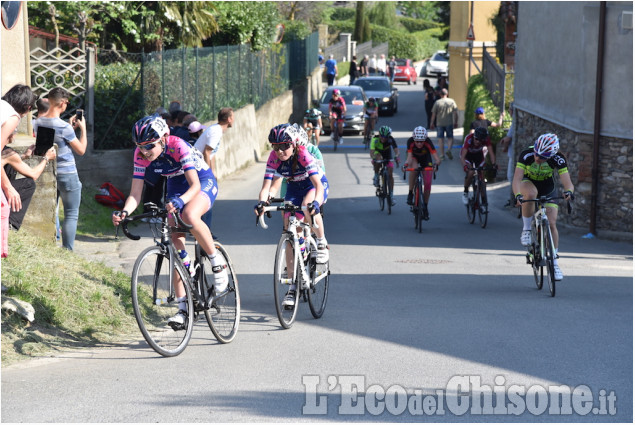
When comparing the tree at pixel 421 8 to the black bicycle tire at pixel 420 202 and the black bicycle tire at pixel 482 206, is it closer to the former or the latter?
the black bicycle tire at pixel 482 206

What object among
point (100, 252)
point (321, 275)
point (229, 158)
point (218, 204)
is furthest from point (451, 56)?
point (321, 275)

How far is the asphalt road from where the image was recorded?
6.25 meters

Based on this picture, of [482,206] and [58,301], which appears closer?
[58,301]

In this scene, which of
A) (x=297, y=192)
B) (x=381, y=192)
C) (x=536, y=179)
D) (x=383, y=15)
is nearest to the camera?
(x=297, y=192)

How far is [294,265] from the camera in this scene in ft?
29.1

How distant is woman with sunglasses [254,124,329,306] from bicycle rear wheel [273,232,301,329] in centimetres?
9

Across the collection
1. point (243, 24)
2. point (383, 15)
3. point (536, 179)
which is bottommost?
point (536, 179)

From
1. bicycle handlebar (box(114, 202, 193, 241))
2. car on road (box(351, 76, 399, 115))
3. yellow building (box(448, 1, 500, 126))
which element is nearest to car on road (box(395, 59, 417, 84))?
yellow building (box(448, 1, 500, 126))

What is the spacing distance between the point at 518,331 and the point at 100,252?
22.2ft

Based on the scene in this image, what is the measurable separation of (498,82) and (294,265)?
22.1 m

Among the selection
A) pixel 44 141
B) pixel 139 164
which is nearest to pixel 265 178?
pixel 139 164

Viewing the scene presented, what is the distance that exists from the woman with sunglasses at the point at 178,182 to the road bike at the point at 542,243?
4.53 meters

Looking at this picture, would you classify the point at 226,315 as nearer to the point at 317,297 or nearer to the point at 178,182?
the point at 178,182

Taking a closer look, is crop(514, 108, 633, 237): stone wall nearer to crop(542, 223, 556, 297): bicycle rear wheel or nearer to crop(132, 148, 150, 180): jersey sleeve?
crop(542, 223, 556, 297): bicycle rear wheel
